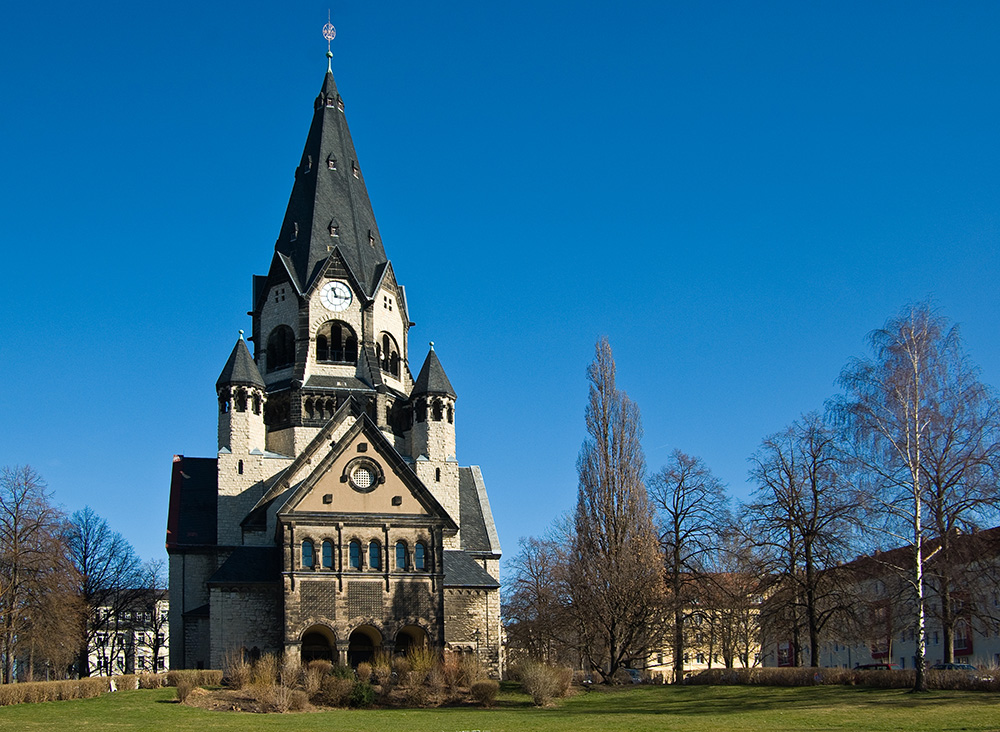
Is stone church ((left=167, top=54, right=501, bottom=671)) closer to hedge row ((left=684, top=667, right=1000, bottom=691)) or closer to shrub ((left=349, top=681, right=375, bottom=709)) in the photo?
shrub ((left=349, top=681, right=375, bottom=709))

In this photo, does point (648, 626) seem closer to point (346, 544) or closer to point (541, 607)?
point (346, 544)

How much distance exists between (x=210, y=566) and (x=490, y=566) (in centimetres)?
1361

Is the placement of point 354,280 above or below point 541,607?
above

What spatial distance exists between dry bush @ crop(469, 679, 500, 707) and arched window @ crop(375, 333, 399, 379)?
23167 mm

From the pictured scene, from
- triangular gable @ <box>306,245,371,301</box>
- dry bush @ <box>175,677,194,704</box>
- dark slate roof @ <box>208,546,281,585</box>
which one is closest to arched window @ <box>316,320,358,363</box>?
triangular gable @ <box>306,245,371,301</box>

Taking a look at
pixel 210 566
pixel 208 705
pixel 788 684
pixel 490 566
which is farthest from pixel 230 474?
pixel 788 684

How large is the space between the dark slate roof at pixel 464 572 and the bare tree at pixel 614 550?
417 centimetres

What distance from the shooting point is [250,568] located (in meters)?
48.1

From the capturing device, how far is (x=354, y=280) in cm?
5738

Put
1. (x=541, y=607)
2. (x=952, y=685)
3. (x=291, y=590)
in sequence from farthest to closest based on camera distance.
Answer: (x=541, y=607) → (x=291, y=590) → (x=952, y=685)

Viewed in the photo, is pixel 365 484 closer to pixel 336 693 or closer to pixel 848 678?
pixel 336 693

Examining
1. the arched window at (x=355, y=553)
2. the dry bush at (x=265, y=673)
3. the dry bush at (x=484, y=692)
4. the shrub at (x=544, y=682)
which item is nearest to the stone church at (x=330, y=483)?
the arched window at (x=355, y=553)

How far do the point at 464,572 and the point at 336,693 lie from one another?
13.0 m

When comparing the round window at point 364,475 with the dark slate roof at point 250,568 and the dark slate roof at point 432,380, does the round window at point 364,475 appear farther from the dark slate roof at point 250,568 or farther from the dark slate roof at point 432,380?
the dark slate roof at point 432,380
